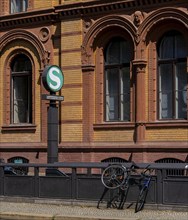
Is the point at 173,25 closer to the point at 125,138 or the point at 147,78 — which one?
the point at 147,78

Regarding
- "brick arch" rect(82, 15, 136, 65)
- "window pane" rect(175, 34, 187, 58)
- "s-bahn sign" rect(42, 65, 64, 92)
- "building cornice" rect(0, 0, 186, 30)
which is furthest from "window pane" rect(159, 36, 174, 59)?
"s-bahn sign" rect(42, 65, 64, 92)

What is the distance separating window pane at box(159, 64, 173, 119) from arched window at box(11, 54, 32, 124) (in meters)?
5.83

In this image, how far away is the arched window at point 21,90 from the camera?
22078mm

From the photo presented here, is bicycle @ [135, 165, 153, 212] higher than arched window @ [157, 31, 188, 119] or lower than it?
lower

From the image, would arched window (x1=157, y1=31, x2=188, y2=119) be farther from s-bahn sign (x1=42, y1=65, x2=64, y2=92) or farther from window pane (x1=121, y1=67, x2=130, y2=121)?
s-bahn sign (x1=42, y1=65, x2=64, y2=92)

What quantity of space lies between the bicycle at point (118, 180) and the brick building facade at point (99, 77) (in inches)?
214

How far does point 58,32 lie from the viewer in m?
21.0

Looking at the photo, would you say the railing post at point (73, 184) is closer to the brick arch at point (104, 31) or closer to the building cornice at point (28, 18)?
the brick arch at point (104, 31)

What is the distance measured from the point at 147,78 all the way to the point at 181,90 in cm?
127

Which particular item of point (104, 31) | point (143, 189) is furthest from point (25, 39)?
point (143, 189)

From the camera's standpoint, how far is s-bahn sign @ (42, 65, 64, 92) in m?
16.5

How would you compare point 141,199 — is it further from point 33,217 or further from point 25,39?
point 25,39

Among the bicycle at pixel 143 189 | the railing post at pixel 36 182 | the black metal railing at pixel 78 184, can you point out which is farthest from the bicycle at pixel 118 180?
the railing post at pixel 36 182

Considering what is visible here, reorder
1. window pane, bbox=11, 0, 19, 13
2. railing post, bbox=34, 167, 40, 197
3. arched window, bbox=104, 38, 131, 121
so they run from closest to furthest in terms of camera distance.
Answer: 1. railing post, bbox=34, 167, 40, 197
2. arched window, bbox=104, 38, 131, 121
3. window pane, bbox=11, 0, 19, 13
